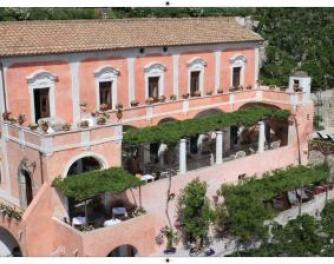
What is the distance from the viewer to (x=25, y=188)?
60.7ft

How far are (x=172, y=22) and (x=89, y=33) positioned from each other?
17.4 ft

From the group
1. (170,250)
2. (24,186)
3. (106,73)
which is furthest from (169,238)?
(106,73)

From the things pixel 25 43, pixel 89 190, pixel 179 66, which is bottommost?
pixel 89 190

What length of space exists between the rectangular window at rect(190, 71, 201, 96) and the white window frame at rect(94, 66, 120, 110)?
4.74 metres

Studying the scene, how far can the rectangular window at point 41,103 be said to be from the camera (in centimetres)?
1977

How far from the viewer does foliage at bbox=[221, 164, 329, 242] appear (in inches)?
744

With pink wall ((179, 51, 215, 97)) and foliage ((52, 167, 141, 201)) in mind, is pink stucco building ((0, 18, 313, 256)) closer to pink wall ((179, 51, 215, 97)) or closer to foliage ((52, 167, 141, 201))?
pink wall ((179, 51, 215, 97))

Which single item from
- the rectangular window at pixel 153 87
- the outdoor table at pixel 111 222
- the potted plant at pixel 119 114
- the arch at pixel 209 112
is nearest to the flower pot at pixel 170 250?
the outdoor table at pixel 111 222

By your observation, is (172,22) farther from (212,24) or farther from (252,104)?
(252,104)

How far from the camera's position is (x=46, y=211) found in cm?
1689

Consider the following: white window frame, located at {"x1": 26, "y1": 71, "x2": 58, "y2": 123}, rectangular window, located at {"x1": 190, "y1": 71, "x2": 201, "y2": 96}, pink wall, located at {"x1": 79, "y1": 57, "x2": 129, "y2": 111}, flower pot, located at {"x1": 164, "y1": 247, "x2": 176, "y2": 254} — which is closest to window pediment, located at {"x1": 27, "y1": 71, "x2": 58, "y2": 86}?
white window frame, located at {"x1": 26, "y1": 71, "x2": 58, "y2": 123}

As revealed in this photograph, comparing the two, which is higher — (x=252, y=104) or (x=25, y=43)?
(x=25, y=43)

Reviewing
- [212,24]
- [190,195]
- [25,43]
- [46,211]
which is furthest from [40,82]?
[212,24]

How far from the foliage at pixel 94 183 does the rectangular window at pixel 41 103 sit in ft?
13.1
